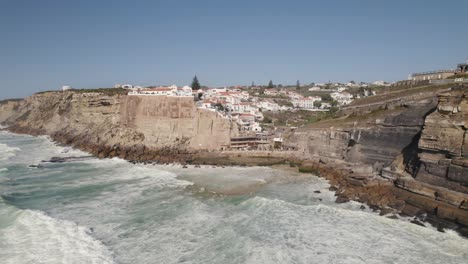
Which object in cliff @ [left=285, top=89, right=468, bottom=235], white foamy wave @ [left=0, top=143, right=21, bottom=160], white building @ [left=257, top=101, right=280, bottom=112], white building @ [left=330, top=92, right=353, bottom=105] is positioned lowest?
white foamy wave @ [left=0, top=143, right=21, bottom=160]

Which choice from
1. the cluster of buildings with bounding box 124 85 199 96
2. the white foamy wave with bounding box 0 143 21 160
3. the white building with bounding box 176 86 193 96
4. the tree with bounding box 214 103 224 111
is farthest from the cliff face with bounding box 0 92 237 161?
the tree with bounding box 214 103 224 111

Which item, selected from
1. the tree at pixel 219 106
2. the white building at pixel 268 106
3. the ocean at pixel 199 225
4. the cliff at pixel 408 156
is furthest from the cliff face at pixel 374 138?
the white building at pixel 268 106

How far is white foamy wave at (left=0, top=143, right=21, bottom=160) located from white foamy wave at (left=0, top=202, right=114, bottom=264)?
2174 centimetres

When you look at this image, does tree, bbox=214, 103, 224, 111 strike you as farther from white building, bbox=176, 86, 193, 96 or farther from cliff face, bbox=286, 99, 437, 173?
cliff face, bbox=286, 99, 437, 173

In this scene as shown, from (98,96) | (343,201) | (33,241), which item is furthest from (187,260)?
(98,96)

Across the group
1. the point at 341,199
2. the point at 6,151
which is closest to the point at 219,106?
the point at 6,151

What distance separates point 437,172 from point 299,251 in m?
9.70

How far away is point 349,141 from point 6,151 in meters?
36.3

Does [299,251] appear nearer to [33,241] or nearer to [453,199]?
[453,199]

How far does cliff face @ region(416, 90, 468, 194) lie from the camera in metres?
17.1

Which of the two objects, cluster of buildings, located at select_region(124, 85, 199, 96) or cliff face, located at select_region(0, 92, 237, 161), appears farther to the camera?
cluster of buildings, located at select_region(124, 85, 199, 96)

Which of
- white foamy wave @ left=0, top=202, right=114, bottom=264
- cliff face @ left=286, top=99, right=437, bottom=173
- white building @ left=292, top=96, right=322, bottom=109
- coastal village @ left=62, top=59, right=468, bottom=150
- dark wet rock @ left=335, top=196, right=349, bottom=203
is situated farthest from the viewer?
white building @ left=292, top=96, right=322, bottom=109

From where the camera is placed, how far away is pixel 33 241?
14.4 meters

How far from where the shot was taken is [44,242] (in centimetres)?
1427
